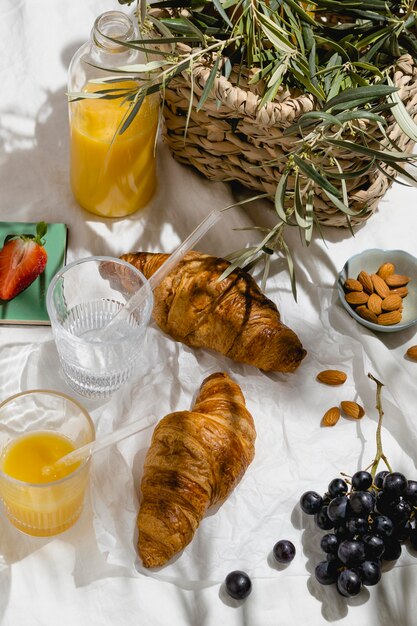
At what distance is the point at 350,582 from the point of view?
3.69 ft

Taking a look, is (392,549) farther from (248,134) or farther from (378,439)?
(248,134)

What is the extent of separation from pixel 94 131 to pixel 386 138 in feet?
1.30

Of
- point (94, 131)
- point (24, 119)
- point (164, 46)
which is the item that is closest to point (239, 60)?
point (164, 46)

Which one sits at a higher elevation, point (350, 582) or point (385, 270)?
point (385, 270)

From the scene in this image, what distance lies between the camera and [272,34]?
116 cm

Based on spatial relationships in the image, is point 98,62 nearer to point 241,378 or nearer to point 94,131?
point 94,131

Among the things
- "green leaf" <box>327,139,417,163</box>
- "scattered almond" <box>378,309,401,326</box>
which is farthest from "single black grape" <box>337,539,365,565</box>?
"green leaf" <box>327,139,417,163</box>

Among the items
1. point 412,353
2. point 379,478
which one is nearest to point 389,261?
point 412,353

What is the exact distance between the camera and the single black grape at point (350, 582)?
1.13 m

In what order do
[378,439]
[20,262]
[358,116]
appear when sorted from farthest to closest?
1. [20,262]
2. [378,439]
3. [358,116]

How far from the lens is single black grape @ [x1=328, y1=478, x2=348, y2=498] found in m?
1.18

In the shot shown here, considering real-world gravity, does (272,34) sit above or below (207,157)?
above

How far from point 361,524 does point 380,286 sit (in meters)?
0.37

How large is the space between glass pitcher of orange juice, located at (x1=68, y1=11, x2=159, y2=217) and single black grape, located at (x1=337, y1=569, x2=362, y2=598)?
62 centimetres
